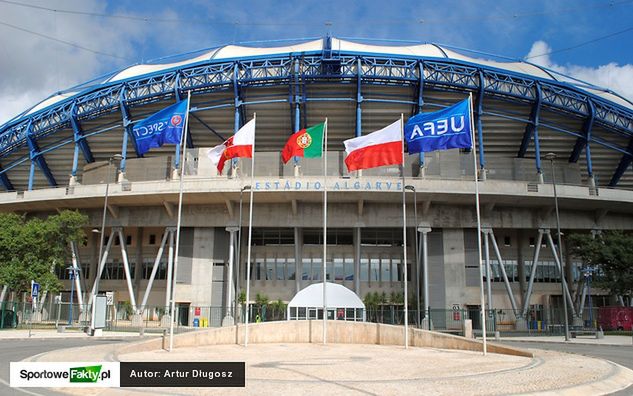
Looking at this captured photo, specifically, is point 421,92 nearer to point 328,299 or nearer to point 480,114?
point 480,114

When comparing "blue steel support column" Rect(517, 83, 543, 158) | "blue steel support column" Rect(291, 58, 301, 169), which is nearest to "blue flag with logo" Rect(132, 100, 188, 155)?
"blue steel support column" Rect(291, 58, 301, 169)

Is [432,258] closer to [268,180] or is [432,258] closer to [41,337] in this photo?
[268,180]

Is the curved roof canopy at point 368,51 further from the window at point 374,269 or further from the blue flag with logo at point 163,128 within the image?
the blue flag with logo at point 163,128

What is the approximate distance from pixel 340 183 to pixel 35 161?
39946 millimetres

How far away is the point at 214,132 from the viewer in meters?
60.3

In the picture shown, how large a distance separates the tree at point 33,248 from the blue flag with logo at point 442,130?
116 ft

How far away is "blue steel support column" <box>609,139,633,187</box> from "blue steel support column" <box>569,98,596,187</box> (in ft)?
17.9

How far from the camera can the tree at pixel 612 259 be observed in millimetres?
43250

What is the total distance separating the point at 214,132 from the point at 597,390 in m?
53.2

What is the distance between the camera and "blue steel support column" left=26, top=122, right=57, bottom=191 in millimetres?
61719

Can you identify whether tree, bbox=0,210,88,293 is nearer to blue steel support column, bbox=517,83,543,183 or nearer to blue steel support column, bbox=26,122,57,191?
blue steel support column, bbox=26,122,57,191

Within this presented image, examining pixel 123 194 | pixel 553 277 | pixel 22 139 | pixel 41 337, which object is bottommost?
pixel 41 337

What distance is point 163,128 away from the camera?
2495 cm

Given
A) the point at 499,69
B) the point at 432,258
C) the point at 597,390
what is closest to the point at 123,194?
the point at 432,258
